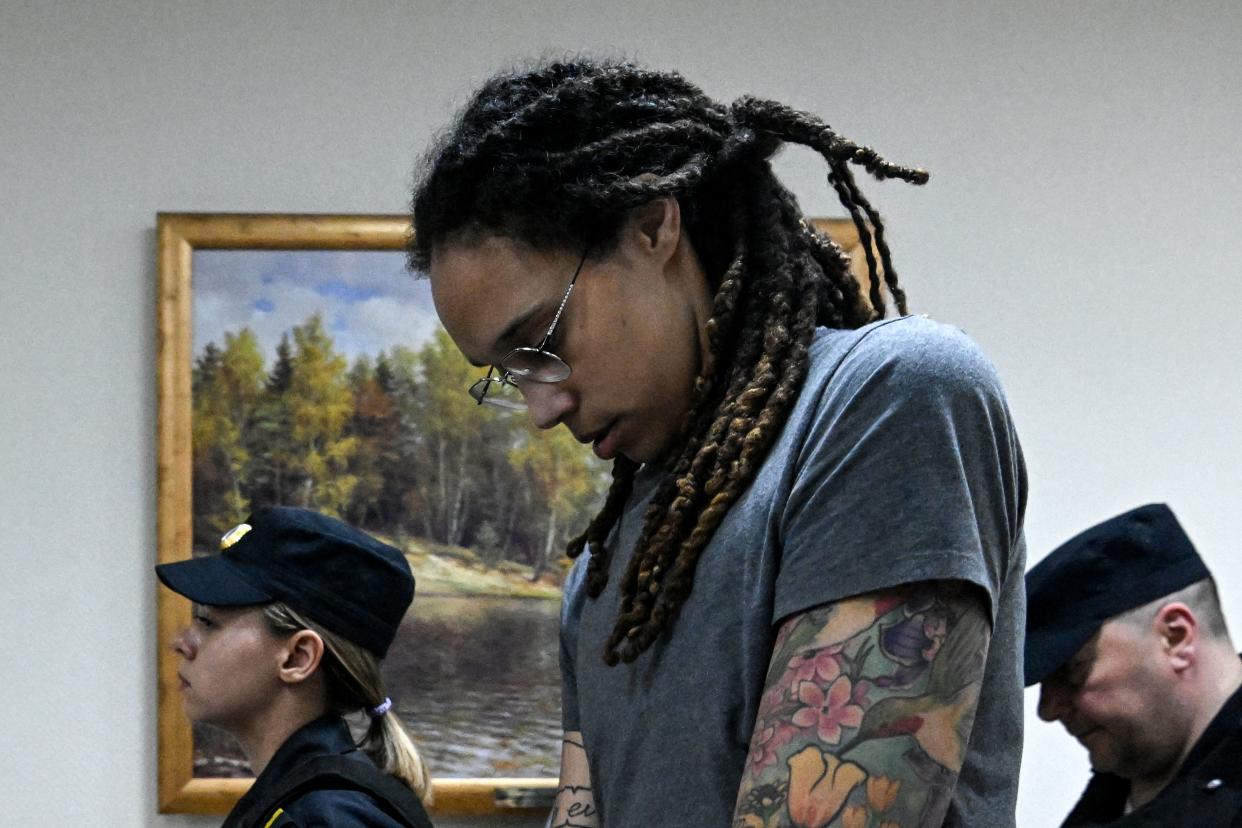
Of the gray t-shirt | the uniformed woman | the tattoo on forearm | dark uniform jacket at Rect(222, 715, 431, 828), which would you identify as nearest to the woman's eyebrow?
the gray t-shirt

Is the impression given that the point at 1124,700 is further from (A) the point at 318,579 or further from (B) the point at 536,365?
(B) the point at 536,365

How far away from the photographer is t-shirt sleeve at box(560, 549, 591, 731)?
1.34m

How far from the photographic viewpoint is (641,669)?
3.53 feet

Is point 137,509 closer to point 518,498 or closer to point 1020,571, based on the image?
point 518,498

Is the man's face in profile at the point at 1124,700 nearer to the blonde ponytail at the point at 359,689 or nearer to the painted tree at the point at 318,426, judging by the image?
the blonde ponytail at the point at 359,689

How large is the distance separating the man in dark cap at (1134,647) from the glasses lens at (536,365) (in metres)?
1.24

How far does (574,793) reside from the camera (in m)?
1.39

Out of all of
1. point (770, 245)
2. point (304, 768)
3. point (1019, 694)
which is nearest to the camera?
point (1019, 694)

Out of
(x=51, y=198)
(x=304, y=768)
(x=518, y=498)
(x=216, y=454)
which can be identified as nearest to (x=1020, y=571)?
(x=304, y=768)

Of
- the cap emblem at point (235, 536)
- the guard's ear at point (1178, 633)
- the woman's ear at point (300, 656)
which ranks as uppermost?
the cap emblem at point (235, 536)

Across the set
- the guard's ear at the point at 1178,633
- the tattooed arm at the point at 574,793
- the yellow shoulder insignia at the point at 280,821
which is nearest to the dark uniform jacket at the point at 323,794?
the yellow shoulder insignia at the point at 280,821

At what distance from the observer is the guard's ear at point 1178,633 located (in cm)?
211

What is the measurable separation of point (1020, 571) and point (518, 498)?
190 cm

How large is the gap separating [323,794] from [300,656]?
290 millimetres
